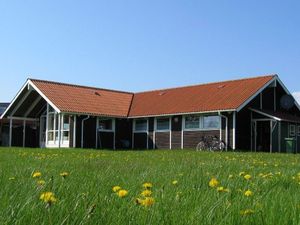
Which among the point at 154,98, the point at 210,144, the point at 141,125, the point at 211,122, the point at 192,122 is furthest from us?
the point at 154,98

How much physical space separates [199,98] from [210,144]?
14.9 ft

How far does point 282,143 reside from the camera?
93.5 ft

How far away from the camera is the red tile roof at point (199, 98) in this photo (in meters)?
28.0

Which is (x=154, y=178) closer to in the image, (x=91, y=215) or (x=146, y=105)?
(x=91, y=215)

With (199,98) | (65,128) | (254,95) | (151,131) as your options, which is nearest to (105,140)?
(65,128)

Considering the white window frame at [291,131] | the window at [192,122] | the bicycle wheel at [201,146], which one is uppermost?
the window at [192,122]

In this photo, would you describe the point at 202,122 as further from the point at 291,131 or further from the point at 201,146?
the point at 291,131

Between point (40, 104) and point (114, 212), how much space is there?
1326 inches

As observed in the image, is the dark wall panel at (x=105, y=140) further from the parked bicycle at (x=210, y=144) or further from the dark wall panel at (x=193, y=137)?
the parked bicycle at (x=210, y=144)

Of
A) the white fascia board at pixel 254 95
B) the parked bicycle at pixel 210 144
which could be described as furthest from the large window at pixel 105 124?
Result: the white fascia board at pixel 254 95

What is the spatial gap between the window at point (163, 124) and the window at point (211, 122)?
322 centimetres

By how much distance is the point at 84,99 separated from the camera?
32.8 m

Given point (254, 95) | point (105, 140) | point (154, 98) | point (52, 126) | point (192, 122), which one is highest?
point (154, 98)

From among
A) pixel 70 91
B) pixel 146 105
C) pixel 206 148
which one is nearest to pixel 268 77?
pixel 206 148
